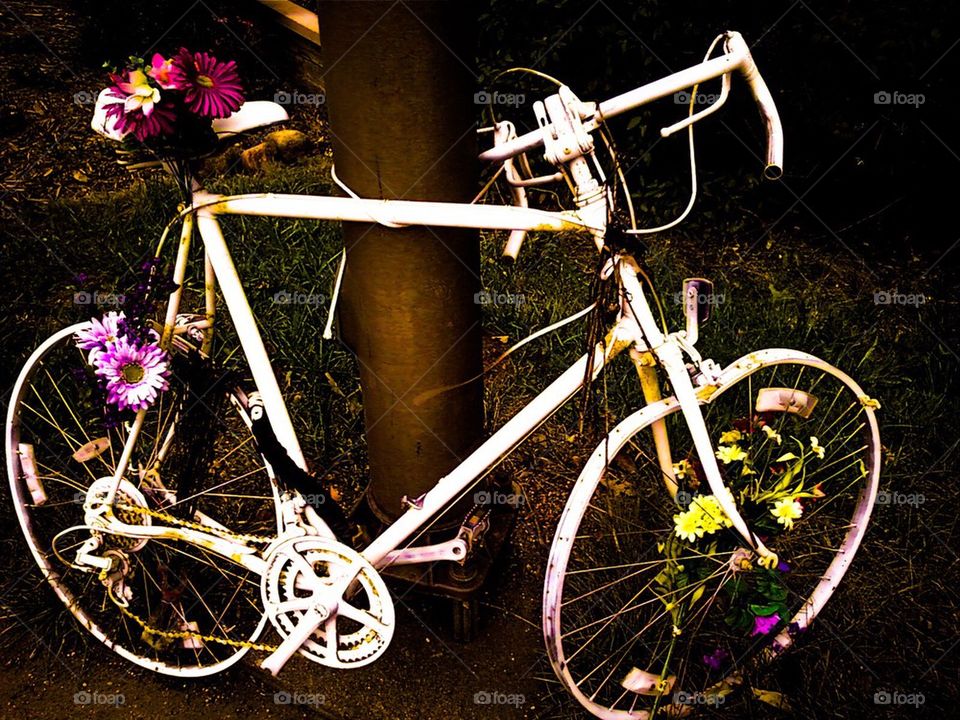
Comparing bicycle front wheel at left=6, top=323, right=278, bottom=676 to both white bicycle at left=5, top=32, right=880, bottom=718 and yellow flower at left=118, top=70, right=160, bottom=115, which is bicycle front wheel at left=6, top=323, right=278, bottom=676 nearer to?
white bicycle at left=5, top=32, right=880, bottom=718

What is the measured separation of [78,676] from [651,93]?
98.6 inches

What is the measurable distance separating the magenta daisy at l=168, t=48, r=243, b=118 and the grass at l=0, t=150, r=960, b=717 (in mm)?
676

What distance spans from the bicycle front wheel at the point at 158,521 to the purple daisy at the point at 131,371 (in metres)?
0.12

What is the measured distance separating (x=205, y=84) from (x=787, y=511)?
1869 millimetres

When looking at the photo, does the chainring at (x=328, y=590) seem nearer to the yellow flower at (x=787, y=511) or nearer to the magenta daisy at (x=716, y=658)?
the magenta daisy at (x=716, y=658)

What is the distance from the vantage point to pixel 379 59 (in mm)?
1685

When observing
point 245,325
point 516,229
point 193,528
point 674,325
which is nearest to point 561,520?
point 516,229

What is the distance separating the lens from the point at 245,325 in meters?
2.04

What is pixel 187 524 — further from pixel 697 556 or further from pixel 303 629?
pixel 697 556

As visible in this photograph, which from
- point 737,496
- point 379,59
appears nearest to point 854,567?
point 737,496

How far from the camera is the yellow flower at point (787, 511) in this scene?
2.11 meters

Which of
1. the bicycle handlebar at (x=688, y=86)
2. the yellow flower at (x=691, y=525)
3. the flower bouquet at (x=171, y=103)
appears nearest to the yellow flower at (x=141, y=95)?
the flower bouquet at (x=171, y=103)

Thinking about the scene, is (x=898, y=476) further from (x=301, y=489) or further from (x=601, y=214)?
(x=301, y=489)

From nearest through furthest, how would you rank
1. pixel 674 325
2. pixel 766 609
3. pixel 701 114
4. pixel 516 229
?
1. pixel 701 114
2. pixel 516 229
3. pixel 766 609
4. pixel 674 325
